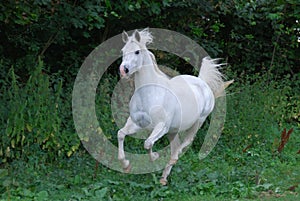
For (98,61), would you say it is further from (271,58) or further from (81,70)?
(271,58)

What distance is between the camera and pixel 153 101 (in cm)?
577

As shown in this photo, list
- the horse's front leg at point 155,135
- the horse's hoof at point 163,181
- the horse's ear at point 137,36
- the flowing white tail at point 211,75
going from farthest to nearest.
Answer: the flowing white tail at point 211,75, the horse's hoof at point 163,181, the horse's front leg at point 155,135, the horse's ear at point 137,36

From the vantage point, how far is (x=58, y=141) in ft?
22.4

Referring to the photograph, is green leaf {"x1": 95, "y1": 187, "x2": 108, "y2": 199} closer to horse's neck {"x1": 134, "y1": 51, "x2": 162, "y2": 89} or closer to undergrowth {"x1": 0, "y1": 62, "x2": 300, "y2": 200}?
undergrowth {"x1": 0, "y1": 62, "x2": 300, "y2": 200}

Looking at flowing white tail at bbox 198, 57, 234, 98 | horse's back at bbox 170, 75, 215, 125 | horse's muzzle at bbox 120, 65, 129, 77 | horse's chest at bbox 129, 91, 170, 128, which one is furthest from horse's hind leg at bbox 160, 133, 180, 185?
horse's muzzle at bbox 120, 65, 129, 77

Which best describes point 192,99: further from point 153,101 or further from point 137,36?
point 137,36

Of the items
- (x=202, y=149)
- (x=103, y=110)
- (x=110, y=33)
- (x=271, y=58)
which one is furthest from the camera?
(x=271, y=58)

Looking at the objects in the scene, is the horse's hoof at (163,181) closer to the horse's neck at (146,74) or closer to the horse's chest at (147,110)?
the horse's chest at (147,110)

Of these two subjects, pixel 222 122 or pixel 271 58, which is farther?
pixel 271 58

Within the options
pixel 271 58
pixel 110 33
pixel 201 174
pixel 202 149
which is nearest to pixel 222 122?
pixel 202 149

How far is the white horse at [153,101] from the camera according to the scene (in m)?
5.59

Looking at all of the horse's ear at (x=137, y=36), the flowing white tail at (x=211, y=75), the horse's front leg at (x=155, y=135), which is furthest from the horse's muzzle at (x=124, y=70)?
the flowing white tail at (x=211, y=75)

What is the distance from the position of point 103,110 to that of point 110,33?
2.83 metres

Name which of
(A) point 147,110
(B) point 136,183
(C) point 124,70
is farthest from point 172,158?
(C) point 124,70
